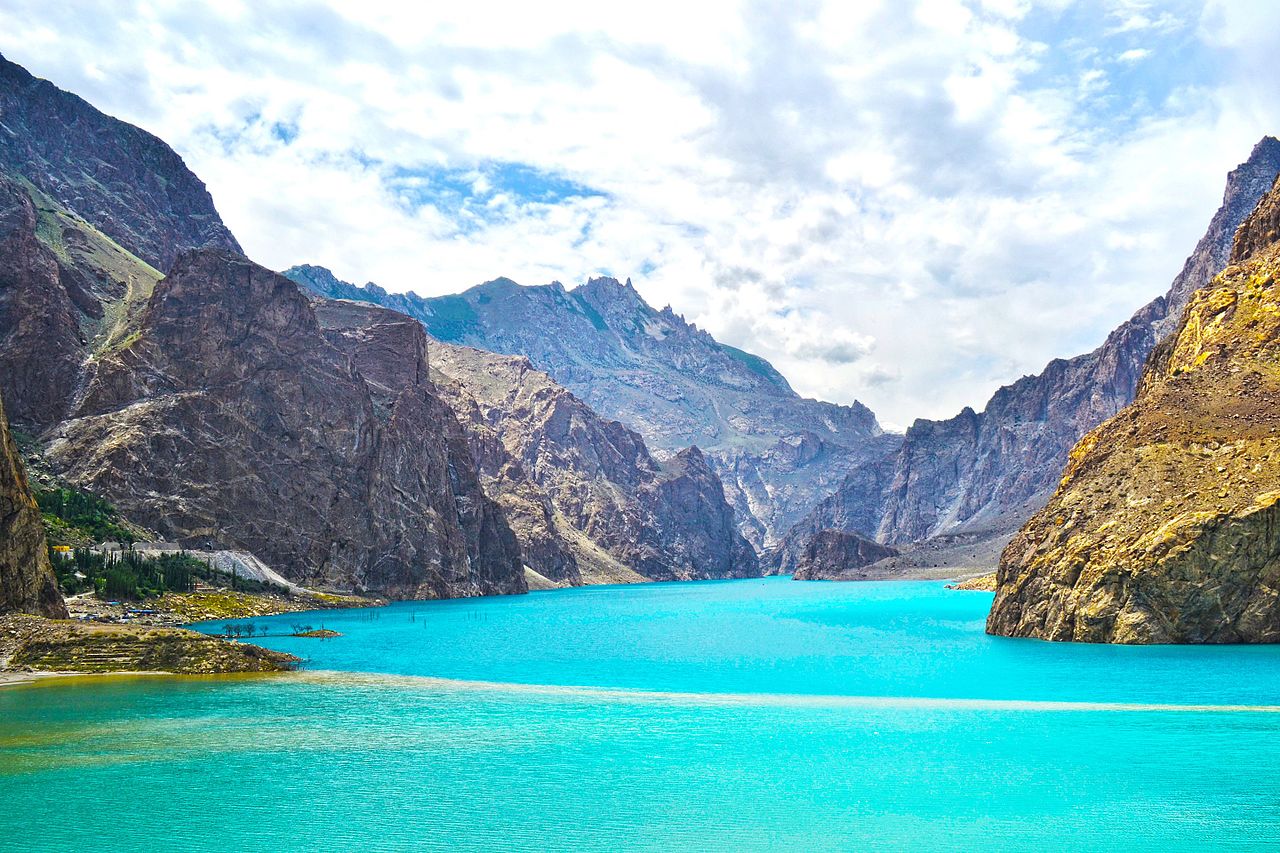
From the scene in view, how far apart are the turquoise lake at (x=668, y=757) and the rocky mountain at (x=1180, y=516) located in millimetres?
4994

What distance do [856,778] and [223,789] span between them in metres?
25.4

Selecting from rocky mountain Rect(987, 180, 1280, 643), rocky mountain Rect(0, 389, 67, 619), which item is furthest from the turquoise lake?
rocky mountain Rect(0, 389, 67, 619)

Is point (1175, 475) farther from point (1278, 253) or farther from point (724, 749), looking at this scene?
point (724, 749)

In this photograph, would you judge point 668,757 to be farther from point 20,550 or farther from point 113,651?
point 20,550

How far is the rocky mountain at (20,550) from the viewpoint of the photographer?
8550 cm

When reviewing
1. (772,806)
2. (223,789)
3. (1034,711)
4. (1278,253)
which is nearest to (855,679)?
(1034,711)

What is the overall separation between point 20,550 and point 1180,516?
10307cm

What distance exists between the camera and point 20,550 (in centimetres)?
8788

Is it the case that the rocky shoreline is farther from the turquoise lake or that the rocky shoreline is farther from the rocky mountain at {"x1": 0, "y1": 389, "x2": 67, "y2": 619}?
the rocky mountain at {"x1": 0, "y1": 389, "x2": 67, "y2": 619}

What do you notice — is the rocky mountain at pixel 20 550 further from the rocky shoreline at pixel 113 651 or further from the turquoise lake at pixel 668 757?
the turquoise lake at pixel 668 757

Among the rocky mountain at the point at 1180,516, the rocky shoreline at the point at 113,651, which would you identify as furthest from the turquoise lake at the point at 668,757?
the rocky mountain at the point at 1180,516

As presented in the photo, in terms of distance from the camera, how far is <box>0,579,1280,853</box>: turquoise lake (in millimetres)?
32906

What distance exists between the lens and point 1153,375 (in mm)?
131500

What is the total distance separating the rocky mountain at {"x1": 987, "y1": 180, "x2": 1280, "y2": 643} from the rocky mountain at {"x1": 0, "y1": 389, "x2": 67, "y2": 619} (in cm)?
9392
